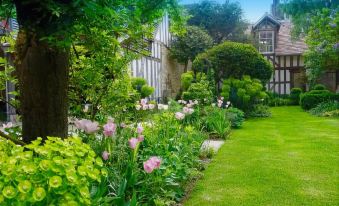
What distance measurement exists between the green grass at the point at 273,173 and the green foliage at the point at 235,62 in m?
6.48

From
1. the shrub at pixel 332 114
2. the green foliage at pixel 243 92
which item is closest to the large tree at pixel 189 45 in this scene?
the green foliage at pixel 243 92

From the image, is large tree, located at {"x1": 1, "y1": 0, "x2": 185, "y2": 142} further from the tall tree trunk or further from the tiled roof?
the tiled roof

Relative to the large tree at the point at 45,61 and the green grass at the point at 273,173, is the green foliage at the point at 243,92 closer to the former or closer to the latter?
the green grass at the point at 273,173

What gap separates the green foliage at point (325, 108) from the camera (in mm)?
15870

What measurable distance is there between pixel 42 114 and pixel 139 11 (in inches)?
41.8

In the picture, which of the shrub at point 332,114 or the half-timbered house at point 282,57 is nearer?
the shrub at point 332,114

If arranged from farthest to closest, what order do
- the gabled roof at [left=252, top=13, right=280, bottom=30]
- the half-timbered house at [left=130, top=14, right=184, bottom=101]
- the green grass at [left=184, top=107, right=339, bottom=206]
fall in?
the gabled roof at [left=252, top=13, right=280, bottom=30]
the half-timbered house at [left=130, top=14, right=184, bottom=101]
the green grass at [left=184, top=107, right=339, bottom=206]

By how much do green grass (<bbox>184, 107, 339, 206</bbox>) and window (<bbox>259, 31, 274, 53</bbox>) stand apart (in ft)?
54.9

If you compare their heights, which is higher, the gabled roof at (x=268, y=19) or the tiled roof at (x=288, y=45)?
the gabled roof at (x=268, y=19)

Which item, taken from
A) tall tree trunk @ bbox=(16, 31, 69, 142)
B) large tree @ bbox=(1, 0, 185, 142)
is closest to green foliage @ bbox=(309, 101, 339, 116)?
large tree @ bbox=(1, 0, 185, 142)

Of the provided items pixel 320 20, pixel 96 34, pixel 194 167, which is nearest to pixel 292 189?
pixel 194 167

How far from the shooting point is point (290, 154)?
705 cm

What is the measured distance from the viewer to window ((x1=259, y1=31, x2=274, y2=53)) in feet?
82.8

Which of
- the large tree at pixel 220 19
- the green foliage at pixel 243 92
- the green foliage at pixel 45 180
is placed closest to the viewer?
the green foliage at pixel 45 180
